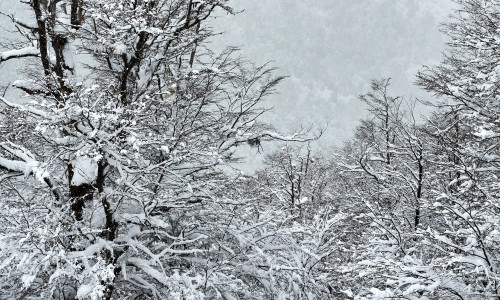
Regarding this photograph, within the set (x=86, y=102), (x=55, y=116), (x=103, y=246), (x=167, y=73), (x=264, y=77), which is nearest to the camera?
(x=55, y=116)

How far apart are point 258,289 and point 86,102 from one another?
4151 mm


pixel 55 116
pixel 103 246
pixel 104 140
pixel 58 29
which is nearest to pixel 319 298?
pixel 103 246

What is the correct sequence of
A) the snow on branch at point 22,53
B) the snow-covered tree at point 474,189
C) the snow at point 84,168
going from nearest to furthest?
the snow-covered tree at point 474,189, the snow at point 84,168, the snow on branch at point 22,53

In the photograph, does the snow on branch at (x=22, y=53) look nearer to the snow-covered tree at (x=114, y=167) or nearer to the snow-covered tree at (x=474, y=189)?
the snow-covered tree at (x=114, y=167)

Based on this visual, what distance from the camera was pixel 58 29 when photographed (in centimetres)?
570

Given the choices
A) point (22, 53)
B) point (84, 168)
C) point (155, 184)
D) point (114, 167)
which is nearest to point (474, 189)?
point (155, 184)

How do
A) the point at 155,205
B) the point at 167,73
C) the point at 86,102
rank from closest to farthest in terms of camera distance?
1. the point at 86,102
2. the point at 155,205
3. the point at 167,73

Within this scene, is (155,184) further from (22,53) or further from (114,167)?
(22,53)

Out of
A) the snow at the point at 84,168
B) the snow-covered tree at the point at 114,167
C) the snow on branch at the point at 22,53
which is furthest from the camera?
the snow on branch at the point at 22,53

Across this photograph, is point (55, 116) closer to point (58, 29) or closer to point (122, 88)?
point (122, 88)

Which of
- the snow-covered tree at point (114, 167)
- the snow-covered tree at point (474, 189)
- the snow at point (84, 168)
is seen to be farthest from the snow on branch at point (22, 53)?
the snow-covered tree at point (474, 189)

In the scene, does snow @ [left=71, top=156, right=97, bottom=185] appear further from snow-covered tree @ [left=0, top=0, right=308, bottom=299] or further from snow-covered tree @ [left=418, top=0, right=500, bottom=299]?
snow-covered tree @ [left=418, top=0, right=500, bottom=299]

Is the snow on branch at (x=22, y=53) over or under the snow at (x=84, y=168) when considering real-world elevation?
over

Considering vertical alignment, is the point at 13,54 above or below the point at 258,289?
above
